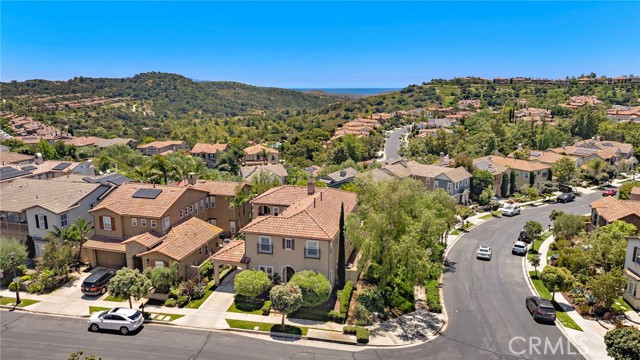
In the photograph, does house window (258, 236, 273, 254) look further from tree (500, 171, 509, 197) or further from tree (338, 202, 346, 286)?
tree (500, 171, 509, 197)

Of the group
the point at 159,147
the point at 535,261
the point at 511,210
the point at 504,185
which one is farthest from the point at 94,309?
the point at 159,147

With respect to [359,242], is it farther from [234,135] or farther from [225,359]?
[234,135]

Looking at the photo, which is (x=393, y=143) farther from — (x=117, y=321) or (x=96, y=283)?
(x=117, y=321)

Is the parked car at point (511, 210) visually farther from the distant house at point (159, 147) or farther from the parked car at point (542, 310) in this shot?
the distant house at point (159, 147)

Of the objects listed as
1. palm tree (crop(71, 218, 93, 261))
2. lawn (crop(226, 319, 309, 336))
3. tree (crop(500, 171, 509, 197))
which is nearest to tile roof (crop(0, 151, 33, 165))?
palm tree (crop(71, 218, 93, 261))

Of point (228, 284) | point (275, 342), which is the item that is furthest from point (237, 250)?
point (275, 342)
